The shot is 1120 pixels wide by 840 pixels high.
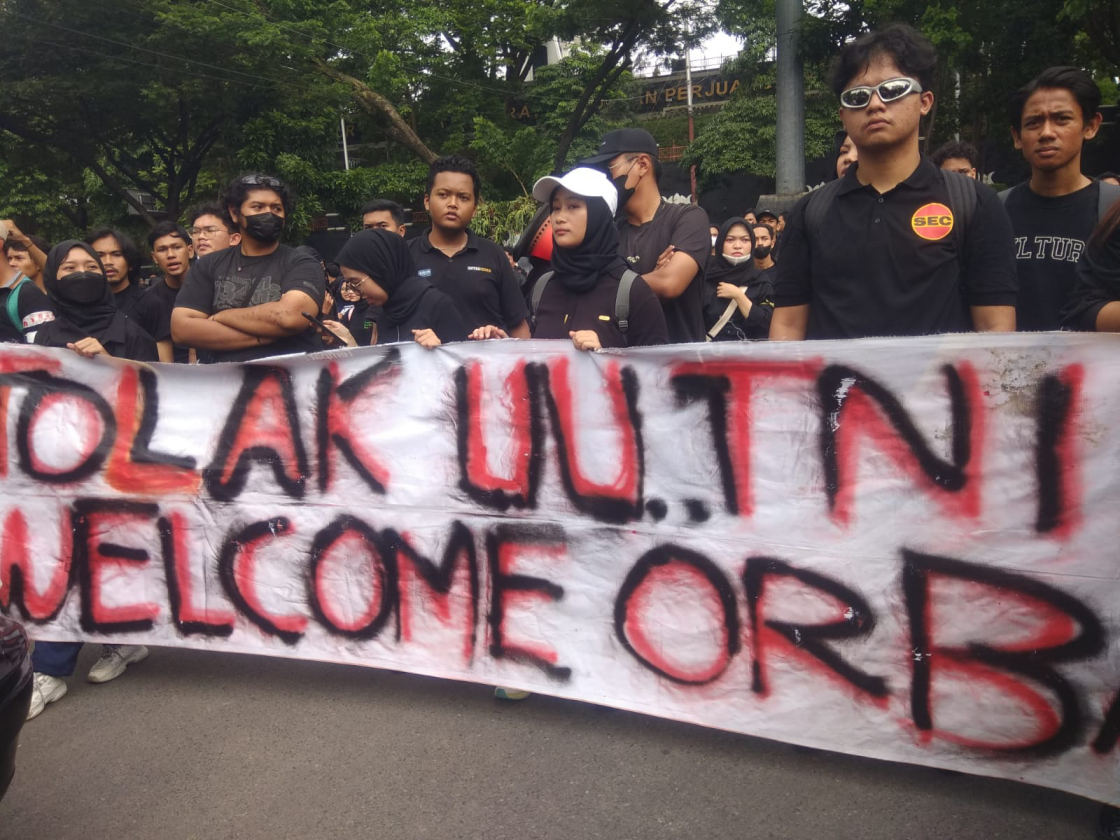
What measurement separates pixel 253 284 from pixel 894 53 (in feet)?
7.90

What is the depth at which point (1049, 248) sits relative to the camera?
10.9ft

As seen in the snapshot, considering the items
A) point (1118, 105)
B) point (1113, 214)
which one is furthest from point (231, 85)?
point (1113, 214)

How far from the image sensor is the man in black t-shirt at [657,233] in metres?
3.72

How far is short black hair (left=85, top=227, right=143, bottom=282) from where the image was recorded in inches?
199

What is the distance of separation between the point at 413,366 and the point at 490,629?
0.88 meters

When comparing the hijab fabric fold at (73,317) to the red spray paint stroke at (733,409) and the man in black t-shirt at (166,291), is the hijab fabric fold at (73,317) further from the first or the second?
the red spray paint stroke at (733,409)

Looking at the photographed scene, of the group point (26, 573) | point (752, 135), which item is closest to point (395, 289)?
point (26, 573)

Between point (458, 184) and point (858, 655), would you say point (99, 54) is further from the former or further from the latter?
point (858, 655)

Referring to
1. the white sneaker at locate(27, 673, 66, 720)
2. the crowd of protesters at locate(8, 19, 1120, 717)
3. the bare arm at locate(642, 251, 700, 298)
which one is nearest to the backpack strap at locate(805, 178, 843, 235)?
the crowd of protesters at locate(8, 19, 1120, 717)

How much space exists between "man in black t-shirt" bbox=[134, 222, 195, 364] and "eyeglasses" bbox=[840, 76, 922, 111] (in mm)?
3062

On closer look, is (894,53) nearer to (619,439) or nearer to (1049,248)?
(1049,248)

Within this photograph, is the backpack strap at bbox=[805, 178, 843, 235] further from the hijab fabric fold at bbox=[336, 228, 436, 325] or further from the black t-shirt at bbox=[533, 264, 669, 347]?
the hijab fabric fold at bbox=[336, 228, 436, 325]

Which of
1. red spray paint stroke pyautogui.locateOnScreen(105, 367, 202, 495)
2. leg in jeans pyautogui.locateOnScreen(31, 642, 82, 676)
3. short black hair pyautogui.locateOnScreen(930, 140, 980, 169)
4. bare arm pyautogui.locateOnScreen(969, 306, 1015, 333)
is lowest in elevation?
leg in jeans pyautogui.locateOnScreen(31, 642, 82, 676)

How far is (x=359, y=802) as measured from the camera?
2.75 m
